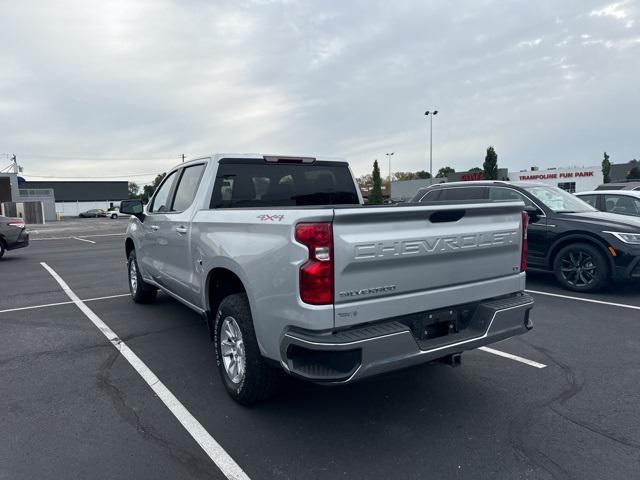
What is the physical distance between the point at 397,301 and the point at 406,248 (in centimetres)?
34

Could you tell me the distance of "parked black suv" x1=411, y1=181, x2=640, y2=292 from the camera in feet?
22.5

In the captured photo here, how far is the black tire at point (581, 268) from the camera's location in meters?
7.04

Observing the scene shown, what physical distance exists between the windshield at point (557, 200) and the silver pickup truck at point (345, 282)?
4.72 meters

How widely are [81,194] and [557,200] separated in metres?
89.0

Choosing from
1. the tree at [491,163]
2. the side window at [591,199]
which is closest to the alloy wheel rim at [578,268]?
the side window at [591,199]

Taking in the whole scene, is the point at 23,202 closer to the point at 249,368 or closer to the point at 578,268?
the point at 578,268

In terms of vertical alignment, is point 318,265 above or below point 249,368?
above

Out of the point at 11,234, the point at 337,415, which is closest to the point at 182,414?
the point at 337,415

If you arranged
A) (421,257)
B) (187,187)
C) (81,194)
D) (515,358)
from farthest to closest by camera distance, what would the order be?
(81,194) < (187,187) < (515,358) < (421,257)

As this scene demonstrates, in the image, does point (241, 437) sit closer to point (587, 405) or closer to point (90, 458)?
point (90, 458)

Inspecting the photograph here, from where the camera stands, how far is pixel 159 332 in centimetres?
557

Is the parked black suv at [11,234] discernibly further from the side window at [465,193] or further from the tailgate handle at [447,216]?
the tailgate handle at [447,216]

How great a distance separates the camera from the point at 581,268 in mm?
7289

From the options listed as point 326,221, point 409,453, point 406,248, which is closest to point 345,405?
point 409,453
